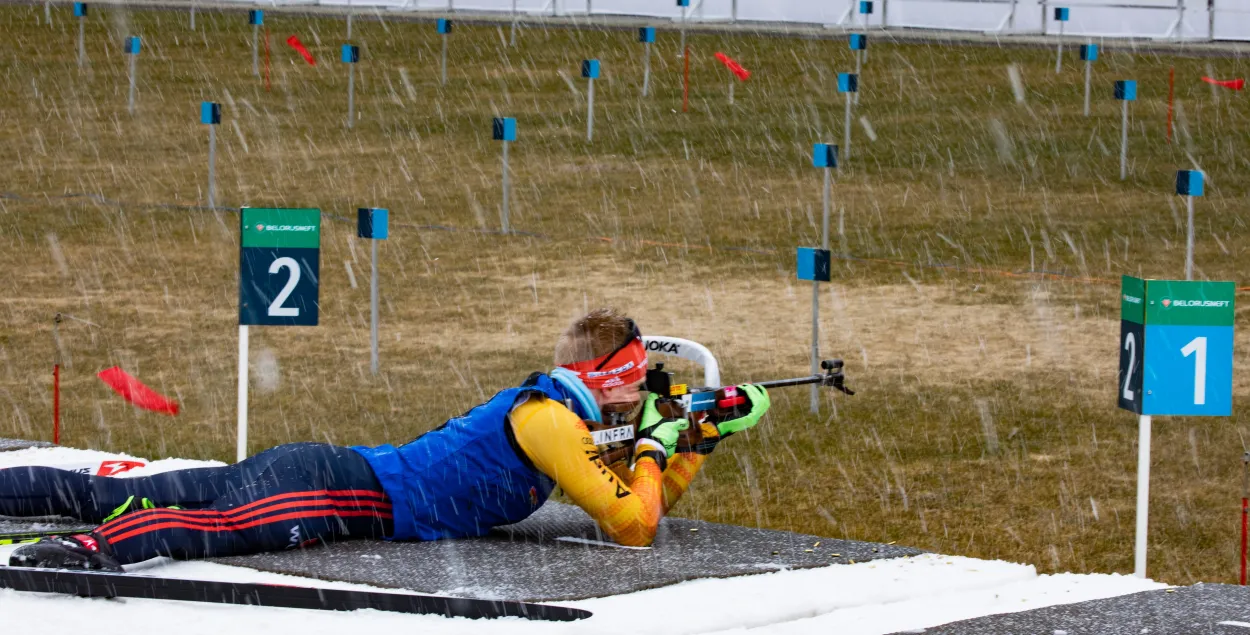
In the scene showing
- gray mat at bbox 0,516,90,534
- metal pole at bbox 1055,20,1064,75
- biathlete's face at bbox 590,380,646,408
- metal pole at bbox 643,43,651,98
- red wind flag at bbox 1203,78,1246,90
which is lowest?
gray mat at bbox 0,516,90,534

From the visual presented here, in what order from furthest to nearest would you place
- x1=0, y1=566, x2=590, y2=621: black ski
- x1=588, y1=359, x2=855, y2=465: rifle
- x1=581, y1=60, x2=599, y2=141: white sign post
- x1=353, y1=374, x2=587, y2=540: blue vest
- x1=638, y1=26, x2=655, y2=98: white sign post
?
1. x1=638, y1=26, x2=655, y2=98: white sign post
2. x1=581, y1=60, x2=599, y2=141: white sign post
3. x1=588, y1=359, x2=855, y2=465: rifle
4. x1=353, y1=374, x2=587, y2=540: blue vest
5. x1=0, y1=566, x2=590, y2=621: black ski

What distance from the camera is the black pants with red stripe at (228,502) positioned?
5.41 metres

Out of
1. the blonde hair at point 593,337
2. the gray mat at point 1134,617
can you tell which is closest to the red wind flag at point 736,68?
the blonde hair at point 593,337

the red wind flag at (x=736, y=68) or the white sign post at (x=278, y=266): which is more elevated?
the red wind flag at (x=736, y=68)

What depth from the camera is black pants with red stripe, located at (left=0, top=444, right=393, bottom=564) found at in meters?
5.41

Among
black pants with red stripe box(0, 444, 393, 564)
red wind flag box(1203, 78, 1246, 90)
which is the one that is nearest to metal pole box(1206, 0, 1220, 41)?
red wind flag box(1203, 78, 1246, 90)

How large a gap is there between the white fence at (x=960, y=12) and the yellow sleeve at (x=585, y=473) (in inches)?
1102

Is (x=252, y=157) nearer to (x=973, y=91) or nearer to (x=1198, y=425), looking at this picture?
(x=973, y=91)

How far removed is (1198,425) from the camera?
411 inches

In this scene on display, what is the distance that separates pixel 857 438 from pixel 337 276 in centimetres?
729

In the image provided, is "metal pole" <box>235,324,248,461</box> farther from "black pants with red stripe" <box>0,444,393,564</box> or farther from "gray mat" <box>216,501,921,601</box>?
"gray mat" <box>216,501,921,601</box>

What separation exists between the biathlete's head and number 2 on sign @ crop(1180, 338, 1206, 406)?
187 centimetres

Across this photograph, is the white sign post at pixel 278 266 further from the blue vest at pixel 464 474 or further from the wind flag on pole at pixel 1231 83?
the wind flag on pole at pixel 1231 83

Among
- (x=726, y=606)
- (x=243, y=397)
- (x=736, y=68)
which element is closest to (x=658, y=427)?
(x=726, y=606)
